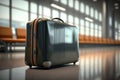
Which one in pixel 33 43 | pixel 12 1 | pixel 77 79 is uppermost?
pixel 12 1

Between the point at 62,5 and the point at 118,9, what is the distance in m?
13.1

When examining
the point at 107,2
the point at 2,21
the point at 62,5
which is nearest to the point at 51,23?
the point at 2,21

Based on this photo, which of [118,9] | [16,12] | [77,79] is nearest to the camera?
[77,79]

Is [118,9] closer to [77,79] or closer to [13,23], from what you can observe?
[13,23]

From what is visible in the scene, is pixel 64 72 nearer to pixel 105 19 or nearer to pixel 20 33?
pixel 20 33

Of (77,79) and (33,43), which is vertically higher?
(33,43)

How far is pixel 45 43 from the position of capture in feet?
8.05

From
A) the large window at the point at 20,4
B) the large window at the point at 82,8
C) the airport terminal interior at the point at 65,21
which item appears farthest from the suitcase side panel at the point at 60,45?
the large window at the point at 82,8

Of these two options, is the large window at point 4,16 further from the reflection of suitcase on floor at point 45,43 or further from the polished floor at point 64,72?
the reflection of suitcase on floor at point 45,43

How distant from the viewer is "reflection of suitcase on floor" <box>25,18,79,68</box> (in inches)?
96.7

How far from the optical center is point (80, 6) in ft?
63.6

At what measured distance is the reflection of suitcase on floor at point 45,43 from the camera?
2455mm

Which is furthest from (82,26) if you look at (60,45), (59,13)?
(60,45)

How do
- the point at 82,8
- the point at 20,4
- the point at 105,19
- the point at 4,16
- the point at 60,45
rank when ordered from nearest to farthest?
1. the point at 60,45
2. the point at 4,16
3. the point at 20,4
4. the point at 82,8
5. the point at 105,19
